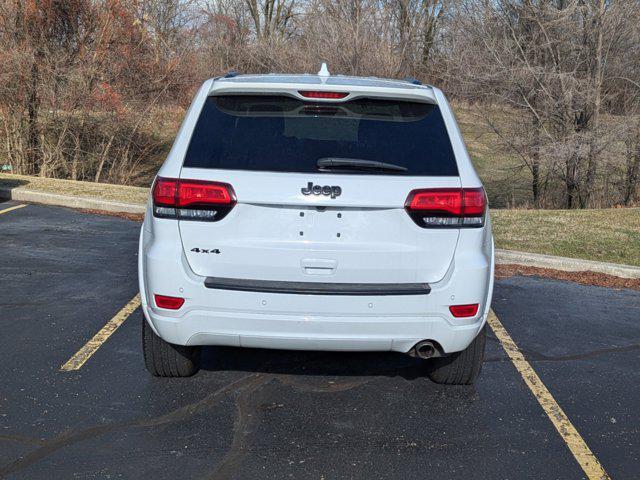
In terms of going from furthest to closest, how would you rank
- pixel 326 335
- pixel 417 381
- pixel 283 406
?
pixel 417 381
pixel 283 406
pixel 326 335

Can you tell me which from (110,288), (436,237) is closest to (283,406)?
(436,237)

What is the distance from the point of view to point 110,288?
691 cm

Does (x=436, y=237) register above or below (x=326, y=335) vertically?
above

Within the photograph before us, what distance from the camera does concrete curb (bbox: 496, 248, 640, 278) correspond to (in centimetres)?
838

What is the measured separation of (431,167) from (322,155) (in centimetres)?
58

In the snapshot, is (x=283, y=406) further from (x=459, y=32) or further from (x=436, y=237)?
(x=459, y=32)

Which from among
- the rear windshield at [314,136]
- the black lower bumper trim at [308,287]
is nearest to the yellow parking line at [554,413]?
the black lower bumper trim at [308,287]

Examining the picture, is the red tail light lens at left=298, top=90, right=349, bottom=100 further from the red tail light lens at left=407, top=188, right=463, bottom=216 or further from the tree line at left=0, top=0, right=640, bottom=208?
the tree line at left=0, top=0, right=640, bottom=208

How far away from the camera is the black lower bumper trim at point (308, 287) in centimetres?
385

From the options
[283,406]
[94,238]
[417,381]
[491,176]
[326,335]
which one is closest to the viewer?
[326,335]

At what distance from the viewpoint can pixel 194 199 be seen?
12.7 ft

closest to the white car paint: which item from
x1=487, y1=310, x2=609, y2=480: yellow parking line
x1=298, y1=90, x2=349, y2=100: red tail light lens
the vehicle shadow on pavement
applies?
x1=298, y1=90, x2=349, y2=100: red tail light lens

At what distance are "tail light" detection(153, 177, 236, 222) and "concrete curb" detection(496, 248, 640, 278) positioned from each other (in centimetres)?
543

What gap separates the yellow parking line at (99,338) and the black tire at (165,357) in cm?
60
